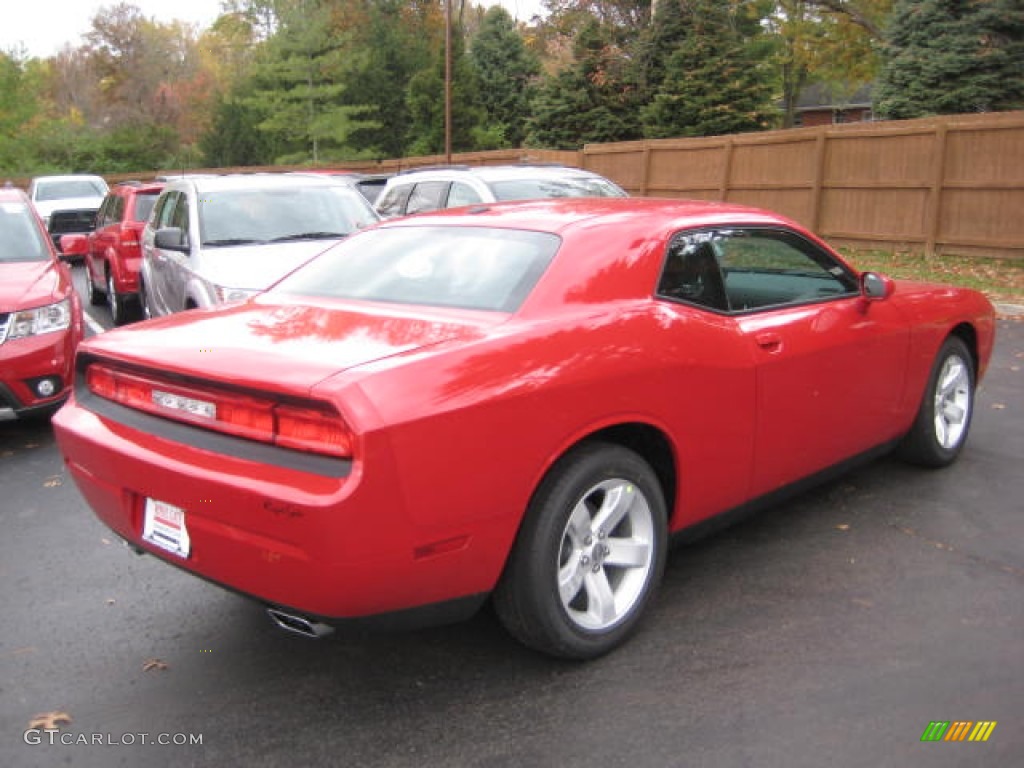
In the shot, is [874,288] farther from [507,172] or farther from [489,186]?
[507,172]

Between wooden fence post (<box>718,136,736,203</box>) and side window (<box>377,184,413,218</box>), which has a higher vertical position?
wooden fence post (<box>718,136,736,203</box>)

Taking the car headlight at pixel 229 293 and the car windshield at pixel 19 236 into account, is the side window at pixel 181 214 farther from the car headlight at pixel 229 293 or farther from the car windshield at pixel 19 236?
the car headlight at pixel 229 293

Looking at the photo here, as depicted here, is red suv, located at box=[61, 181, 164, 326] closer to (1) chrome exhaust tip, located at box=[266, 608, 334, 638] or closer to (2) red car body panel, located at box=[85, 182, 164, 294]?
(2) red car body panel, located at box=[85, 182, 164, 294]

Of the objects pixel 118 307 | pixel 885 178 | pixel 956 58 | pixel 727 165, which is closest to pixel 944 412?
pixel 118 307

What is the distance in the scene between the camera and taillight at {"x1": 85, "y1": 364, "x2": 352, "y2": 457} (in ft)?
8.78

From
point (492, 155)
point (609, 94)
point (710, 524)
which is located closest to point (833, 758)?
point (710, 524)

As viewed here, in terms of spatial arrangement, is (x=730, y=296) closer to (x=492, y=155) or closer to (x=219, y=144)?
(x=492, y=155)

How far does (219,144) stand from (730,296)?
149 feet

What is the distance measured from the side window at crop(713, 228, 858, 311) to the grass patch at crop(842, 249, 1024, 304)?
335 inches

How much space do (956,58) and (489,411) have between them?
19679mm

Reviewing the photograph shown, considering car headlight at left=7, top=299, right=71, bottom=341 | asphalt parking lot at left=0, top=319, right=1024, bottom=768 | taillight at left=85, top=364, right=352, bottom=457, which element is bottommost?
asphalt parking lot at left=0, top=319, right=1024, bottom=768

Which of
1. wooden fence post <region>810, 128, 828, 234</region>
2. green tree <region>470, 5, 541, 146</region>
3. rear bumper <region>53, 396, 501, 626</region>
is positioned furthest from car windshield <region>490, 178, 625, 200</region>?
green tree <region>470, 5, 541, 146</region>

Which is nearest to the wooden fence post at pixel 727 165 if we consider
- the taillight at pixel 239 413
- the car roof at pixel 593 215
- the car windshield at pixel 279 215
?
Result: the car windshield at pixel 279 215

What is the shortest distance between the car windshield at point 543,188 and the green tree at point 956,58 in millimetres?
13038
